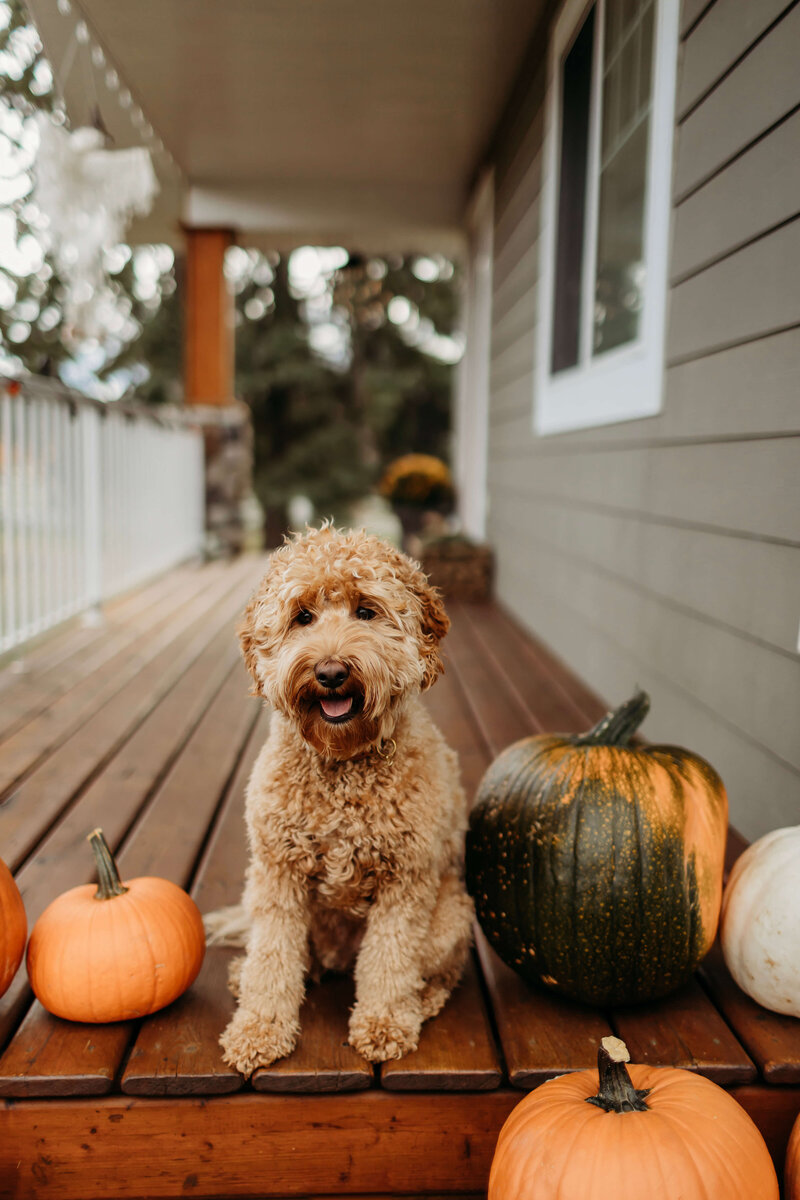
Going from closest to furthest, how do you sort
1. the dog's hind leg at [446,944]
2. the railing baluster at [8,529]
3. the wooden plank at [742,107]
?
the dog's hind leg at [446,944], the wooden plank at [742,107], the railing baluster at [8,529]

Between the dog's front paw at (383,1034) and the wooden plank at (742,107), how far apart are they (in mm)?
2215

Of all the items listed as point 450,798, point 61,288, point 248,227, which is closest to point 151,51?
point 61,288

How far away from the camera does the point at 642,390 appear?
10.6 ft

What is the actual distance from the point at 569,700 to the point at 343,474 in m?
9.53

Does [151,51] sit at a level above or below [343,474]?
above

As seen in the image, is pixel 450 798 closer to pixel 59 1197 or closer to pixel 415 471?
pixel 59 1197

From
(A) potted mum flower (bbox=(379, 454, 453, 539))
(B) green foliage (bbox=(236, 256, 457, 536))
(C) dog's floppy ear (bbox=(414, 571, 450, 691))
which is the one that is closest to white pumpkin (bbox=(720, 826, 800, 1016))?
A: (C) dog's floppy ear (bbox=(414, 571, 450, 691))

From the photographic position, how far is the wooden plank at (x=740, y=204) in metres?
2.11

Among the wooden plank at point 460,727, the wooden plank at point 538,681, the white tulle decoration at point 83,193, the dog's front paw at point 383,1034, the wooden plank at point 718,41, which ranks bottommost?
the dog's front paw at point 383,1034

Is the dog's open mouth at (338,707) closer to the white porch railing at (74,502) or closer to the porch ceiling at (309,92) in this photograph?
the white porch railing at (74,502)

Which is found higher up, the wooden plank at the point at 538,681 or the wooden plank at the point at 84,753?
the wooden plank at the point at 538,681

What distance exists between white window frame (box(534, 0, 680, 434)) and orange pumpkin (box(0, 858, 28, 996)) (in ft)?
8.18

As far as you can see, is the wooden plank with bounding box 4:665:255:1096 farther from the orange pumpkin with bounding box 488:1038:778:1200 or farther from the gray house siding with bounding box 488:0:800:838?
the gray house siding with bounding box 488:0:800:838

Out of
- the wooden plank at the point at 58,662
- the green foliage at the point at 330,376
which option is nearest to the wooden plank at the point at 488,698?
the wooden plank at the point at 58,662
